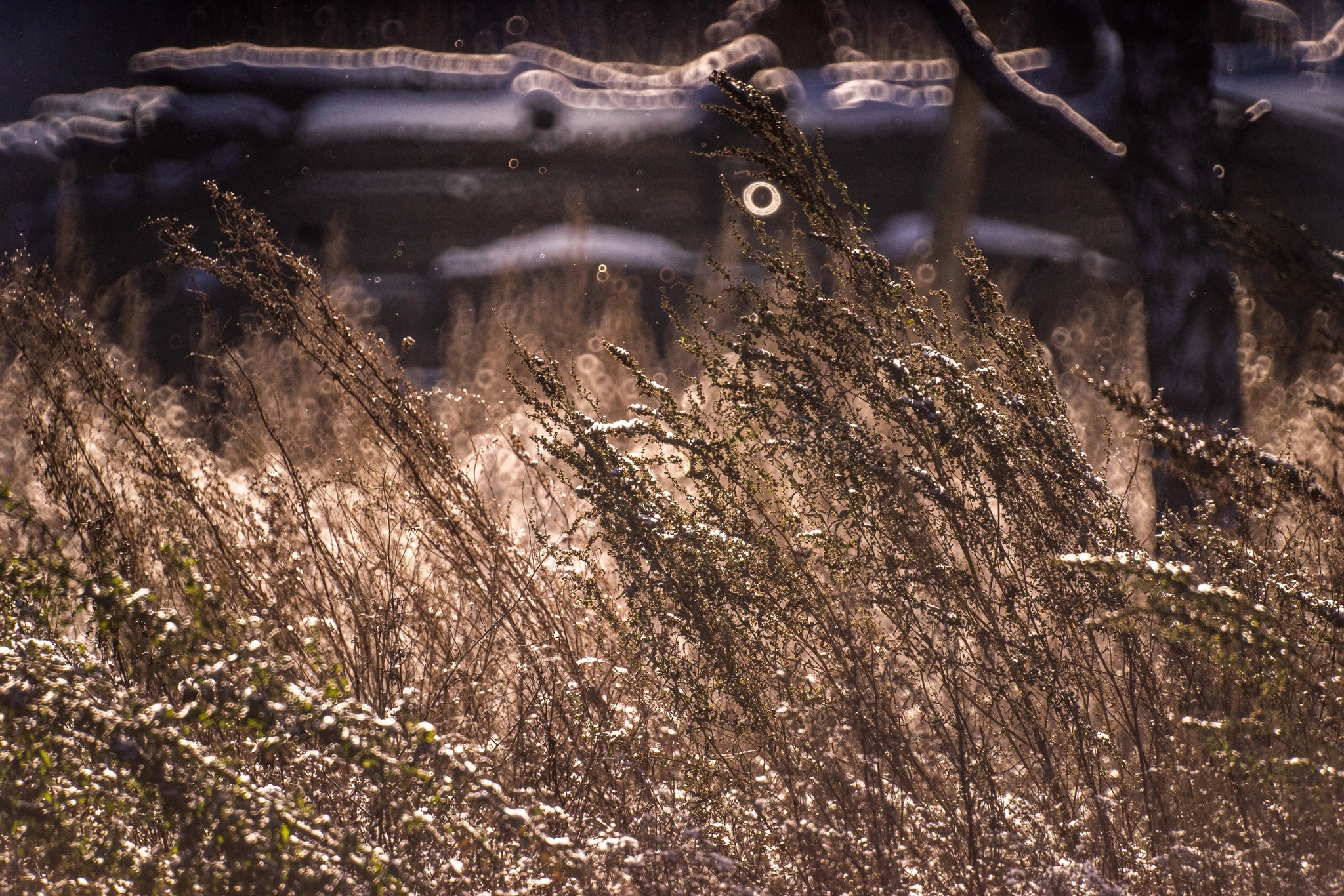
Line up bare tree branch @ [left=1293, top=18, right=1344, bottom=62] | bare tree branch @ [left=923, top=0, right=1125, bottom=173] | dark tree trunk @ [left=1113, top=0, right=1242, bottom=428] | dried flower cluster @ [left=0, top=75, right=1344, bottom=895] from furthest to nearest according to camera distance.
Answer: bare tree branch @ [left=1293, top=18, right=1344, bottom=62] → bare tree branch @ [left=923, top=0, right=1125, bottom=173] → dark tree trunk @ [left=1113, top=0, right=1242, bottom=428] → dried flower cluster @ [left=0, top=75, right=1344, bottom=895]

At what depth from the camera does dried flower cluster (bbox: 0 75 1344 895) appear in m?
1.36

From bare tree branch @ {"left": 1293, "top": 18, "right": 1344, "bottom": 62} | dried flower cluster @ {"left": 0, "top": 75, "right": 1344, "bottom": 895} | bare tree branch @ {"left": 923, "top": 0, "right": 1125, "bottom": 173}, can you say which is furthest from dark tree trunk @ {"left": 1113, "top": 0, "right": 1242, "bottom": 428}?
bare tree branch @ {"left": 1293, "top": 18, "right": 1344, "bottom": 62}

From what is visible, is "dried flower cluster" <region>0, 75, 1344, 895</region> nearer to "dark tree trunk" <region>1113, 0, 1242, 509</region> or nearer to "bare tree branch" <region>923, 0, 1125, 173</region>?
"dark tree trunk" <region>1113, 0, 1242, 509</region>

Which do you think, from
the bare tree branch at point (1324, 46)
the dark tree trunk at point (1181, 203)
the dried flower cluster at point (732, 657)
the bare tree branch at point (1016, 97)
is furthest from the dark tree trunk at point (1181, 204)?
the bare tree branch at point (1324, 46)

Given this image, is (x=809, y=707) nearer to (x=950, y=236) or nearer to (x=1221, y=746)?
(x=1221, y=746)

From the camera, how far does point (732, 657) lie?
5.78 feet

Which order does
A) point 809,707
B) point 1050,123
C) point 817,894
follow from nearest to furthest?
point 817,894, point 809,707, point 1050,123

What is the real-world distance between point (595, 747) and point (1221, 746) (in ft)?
3.93

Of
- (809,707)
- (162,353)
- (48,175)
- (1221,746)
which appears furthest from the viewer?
(48,175)

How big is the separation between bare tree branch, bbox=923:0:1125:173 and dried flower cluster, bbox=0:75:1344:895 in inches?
74.7

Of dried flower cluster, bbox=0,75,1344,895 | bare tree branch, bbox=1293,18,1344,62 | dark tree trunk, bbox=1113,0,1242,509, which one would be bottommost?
dried flower cluster, bbox=0,75,1344,895

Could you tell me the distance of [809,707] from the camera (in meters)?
1.93

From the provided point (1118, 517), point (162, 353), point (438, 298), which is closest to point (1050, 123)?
point (1118, 517)

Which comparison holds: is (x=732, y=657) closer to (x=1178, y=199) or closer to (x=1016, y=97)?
(x=1178, y=199)
